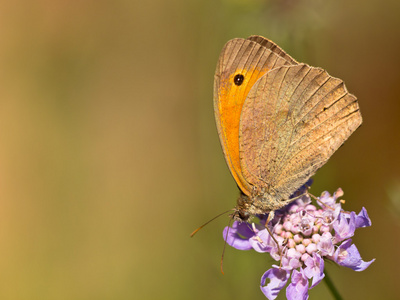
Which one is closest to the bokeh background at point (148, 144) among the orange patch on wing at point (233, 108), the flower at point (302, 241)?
the flower at point (302, 241)

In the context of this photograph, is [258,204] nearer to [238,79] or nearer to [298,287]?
A: [298,287]

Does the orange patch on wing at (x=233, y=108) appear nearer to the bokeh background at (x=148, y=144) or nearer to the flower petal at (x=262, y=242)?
the flower petal at (x=262, y=242)

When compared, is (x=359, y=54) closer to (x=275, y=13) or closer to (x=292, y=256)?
Result: (x=275, y=13)

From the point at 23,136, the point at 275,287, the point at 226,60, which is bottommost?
the point at 23,136

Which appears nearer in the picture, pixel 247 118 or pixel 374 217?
pixel 247 118

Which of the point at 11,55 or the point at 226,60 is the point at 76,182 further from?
the point at 226,60

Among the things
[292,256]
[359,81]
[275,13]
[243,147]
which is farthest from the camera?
[359,81]

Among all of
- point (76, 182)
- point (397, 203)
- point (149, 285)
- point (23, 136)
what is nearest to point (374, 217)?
point (397, 203)

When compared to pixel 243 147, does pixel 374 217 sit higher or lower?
lower

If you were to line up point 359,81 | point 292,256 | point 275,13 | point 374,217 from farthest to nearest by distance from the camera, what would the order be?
point 359,81 < point 374,217 < point 275,13 < point 292,256
